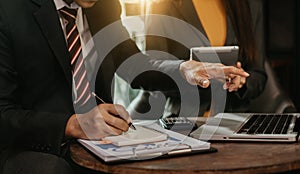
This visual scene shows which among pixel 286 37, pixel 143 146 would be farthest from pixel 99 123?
pixel 286 37

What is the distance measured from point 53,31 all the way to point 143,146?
50 cm

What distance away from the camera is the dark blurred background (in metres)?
3.32

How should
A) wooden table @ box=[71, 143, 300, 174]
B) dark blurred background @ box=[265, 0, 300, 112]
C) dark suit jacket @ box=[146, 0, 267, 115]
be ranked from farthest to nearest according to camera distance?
dark blurred background @ box=[265, 0, 300, 112] → dark suit jacket @ box=[146, 0, 267, 115] → wooden table @ box=[71, 143, 300, 174]

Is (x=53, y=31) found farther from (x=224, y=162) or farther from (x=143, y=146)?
(x=224, y=162)

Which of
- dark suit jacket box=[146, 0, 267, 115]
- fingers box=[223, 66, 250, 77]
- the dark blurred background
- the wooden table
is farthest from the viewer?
the dark blurred background

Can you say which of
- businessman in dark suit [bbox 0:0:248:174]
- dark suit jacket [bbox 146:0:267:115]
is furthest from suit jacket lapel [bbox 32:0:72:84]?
dark suit jacket [bbox 146:0:267:115]

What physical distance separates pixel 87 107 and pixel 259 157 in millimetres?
672

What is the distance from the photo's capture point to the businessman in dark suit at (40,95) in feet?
4.86

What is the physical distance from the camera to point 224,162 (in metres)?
1.30

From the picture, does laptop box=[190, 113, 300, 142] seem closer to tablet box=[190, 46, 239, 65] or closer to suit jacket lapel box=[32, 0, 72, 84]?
tablet box=[190, 46, 239, 65]

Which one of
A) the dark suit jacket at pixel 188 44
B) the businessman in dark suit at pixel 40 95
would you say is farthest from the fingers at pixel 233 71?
the dark suit jacket at pixel 188 44

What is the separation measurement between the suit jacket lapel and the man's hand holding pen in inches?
9.0

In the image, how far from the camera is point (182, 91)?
2.28 meters

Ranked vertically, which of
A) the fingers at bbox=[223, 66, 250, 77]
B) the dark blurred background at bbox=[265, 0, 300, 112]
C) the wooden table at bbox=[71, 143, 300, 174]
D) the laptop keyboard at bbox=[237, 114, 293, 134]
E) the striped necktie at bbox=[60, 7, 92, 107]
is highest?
the striped necktie at bbox=[60, 7, 92, 107]
